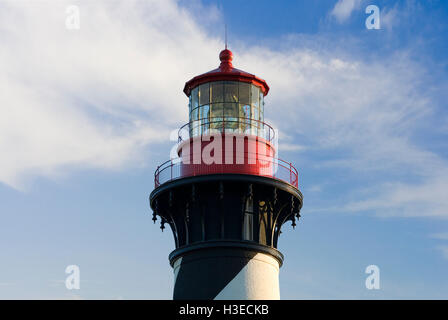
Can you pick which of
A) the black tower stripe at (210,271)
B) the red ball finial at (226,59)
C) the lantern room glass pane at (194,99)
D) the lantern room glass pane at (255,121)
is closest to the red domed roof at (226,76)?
the red ball finial at (226,59)

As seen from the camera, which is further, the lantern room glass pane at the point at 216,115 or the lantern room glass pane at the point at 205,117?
the lantern room glass pane at the point at 205,117

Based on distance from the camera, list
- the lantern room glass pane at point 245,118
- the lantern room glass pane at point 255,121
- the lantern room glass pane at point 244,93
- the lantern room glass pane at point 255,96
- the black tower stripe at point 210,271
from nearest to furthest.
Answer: the black tower stripe at point 210,271 → the lantern room glass pane at point 245,118 → the lantern room glass pane at point 255,121 → the lantern room glass pane at point 244,93 → the lantern room glass pane at point 255,96

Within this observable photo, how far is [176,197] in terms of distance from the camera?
30.0m

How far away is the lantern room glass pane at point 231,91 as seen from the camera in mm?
31188

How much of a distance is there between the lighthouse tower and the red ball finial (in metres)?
0.45

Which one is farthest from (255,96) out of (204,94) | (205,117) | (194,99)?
(194,99)

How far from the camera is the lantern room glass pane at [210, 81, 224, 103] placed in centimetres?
3114

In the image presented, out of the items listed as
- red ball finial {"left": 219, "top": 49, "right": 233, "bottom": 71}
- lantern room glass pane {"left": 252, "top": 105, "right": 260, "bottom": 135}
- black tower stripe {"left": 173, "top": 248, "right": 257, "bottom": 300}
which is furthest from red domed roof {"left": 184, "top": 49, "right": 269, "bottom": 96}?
black tower stripe {"left": 173, "top": 248, "right": 257, "bottom": 300}

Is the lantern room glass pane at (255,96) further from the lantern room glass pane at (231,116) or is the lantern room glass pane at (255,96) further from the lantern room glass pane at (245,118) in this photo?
the lantern room glass pane at (231,116)

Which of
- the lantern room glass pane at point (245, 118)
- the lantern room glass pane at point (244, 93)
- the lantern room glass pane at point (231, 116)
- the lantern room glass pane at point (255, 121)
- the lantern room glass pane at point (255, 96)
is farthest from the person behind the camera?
the lantern room glass pane at point (255, 96)
